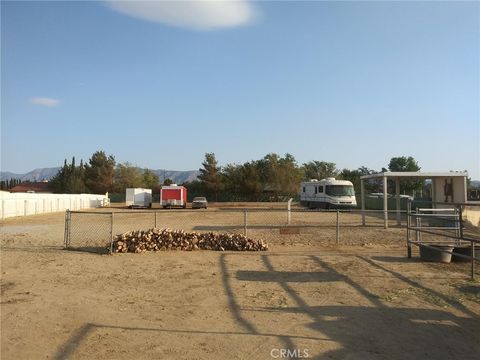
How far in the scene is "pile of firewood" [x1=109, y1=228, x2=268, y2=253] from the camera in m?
12.3

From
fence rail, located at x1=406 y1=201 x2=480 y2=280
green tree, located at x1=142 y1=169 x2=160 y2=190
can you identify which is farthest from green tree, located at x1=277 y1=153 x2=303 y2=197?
fence rail, located at x1=406 y1=201 x2=480 y2=280

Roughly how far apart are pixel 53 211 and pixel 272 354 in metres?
40.7

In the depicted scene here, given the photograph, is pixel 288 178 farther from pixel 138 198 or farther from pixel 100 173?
pixel 100 173

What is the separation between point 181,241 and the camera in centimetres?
1282

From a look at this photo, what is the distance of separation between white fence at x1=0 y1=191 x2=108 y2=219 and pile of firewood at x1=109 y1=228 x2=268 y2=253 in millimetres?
21679

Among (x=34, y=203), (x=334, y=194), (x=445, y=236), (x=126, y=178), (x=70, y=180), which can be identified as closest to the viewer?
(x=445, y=236)

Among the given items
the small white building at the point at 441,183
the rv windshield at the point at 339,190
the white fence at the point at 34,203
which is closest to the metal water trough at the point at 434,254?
the small white building at the point at 441,183

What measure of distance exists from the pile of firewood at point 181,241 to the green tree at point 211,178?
5547 centimetres

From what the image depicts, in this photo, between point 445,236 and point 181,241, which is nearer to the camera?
point 445,236

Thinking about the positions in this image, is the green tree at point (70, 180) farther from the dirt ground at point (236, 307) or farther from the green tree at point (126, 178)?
the dirt ground at point (236, 307)

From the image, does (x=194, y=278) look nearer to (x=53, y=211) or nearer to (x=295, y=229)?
(x=295, y=229)

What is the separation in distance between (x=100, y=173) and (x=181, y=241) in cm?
6817

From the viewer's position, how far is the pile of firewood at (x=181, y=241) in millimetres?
12305

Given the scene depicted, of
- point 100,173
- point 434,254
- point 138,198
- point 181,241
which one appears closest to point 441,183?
point 434,254
